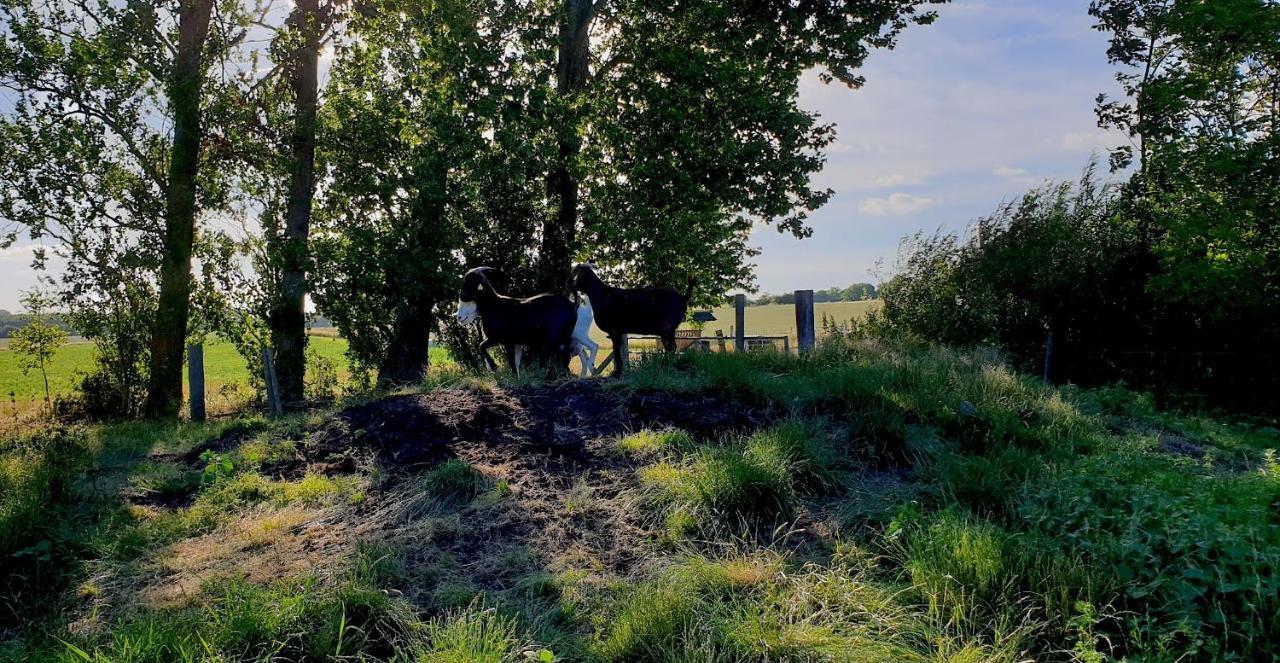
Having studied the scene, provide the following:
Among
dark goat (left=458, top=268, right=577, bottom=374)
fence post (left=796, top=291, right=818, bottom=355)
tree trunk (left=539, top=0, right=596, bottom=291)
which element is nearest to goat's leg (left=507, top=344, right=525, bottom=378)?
dark goat (left=458, top=268, right=577, bottom=374)

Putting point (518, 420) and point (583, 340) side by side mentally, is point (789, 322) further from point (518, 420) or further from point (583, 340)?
point (518, 420)

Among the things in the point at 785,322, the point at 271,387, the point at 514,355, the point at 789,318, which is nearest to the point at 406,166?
the point at 271,387

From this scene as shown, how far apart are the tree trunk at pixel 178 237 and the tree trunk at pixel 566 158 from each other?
630cm

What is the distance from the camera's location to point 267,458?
6.45 m

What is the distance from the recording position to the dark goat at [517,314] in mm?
8312

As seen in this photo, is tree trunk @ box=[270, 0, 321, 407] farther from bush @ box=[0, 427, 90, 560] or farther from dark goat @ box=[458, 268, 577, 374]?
dark goat @ box=[458, 268, 577, 374]

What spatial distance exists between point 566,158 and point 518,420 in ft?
22.5

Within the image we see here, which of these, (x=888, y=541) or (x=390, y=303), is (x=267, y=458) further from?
(x=390, y=303)

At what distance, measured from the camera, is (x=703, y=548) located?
4191 mm

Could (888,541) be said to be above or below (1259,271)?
below

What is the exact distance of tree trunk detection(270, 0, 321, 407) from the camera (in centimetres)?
1250

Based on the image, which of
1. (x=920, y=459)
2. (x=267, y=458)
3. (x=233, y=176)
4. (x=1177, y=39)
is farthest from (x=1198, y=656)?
(x=233, y=176)

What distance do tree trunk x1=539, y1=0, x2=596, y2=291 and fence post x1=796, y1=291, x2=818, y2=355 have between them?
4.46m

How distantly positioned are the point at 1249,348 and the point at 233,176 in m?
18.5
